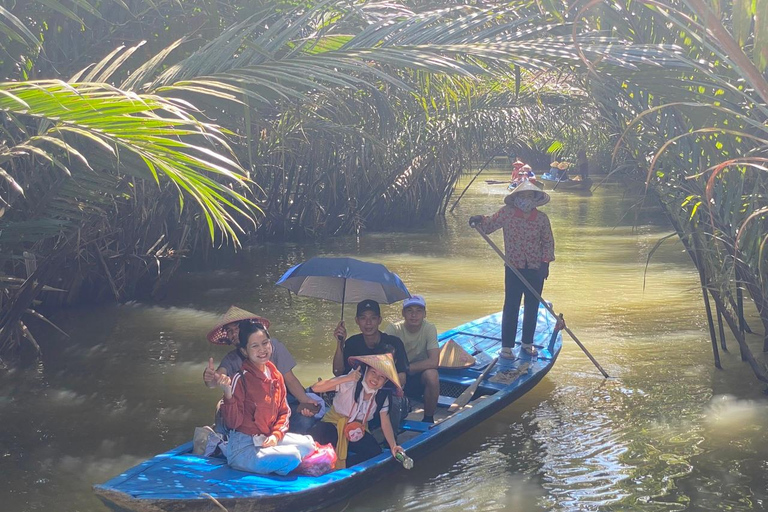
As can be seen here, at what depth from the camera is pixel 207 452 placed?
4.99m

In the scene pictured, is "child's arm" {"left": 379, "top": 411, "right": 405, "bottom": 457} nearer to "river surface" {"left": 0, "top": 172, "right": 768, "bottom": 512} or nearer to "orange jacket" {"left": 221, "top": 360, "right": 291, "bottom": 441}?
"river surface" {"left": 0, "top": 172, "right": 768, "bottom": 512}

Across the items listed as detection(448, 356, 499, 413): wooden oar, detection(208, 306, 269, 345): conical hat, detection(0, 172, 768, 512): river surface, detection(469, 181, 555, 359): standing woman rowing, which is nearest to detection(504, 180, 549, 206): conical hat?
detection(469, 181, 555, 359): standing woman rowing

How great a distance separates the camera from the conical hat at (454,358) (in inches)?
278

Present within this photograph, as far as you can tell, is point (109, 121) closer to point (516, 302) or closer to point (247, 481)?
point (247, 481)

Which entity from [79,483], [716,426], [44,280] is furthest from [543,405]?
[44,280]

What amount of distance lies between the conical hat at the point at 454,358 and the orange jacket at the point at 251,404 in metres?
2.47

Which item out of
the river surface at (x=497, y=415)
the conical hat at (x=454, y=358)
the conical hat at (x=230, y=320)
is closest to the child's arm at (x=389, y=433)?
the river surface at (x=497, y=415)

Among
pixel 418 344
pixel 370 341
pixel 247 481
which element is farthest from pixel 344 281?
pixel 247 481

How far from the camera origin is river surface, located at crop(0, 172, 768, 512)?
5.48 meters

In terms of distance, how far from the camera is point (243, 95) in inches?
252

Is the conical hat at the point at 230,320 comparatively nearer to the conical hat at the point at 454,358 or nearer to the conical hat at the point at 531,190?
the conical hat at the point at 454,358

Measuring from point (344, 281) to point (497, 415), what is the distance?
5.11ft

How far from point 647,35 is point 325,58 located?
247cm

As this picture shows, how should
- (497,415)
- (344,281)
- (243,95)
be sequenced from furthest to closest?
(497,415) < (344,281) < (243,95)
